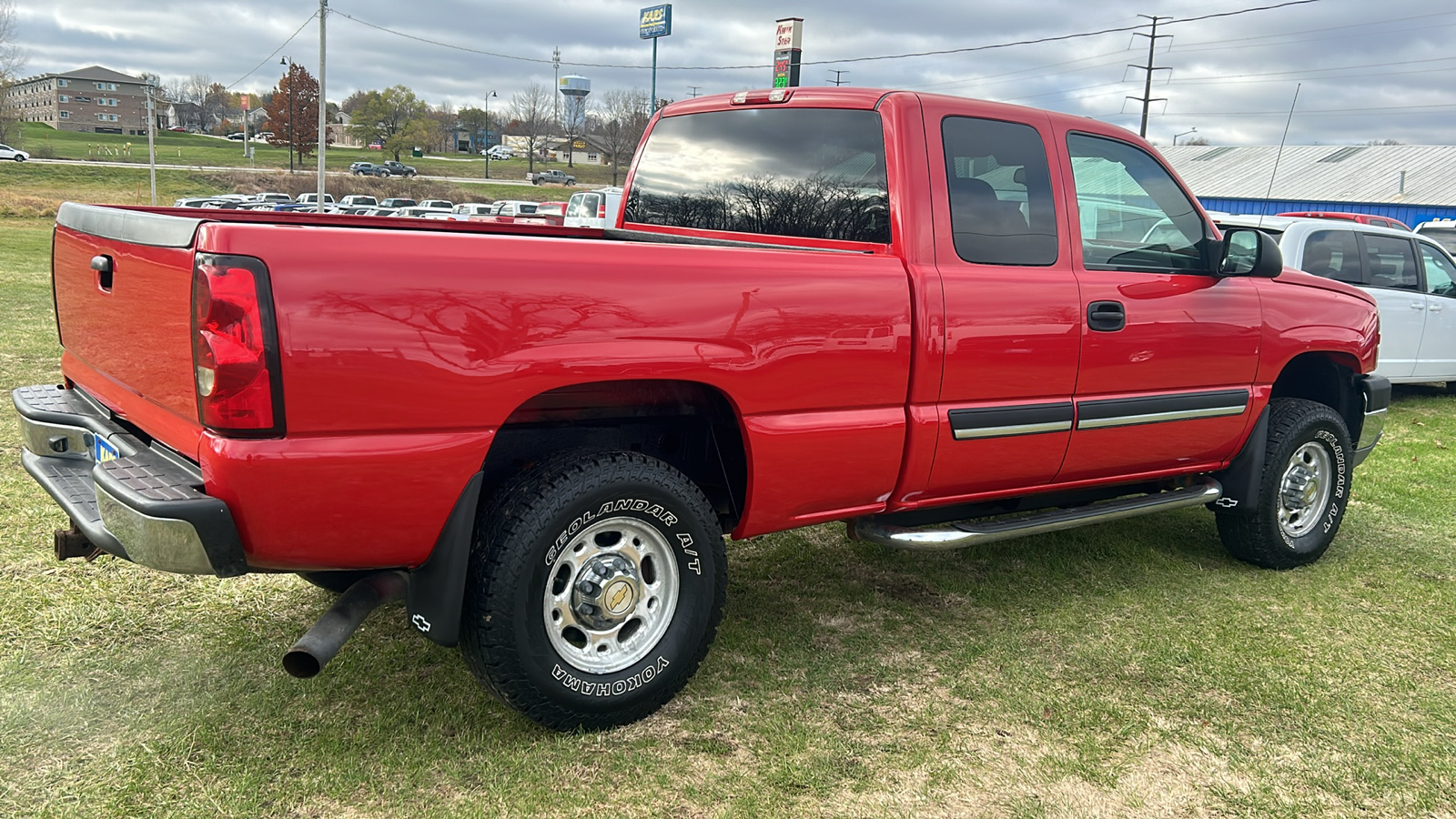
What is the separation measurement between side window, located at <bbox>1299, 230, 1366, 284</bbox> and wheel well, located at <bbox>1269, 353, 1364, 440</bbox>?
4.16 meters

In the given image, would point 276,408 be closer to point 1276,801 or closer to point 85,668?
point 85,668

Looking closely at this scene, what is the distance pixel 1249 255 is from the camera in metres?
4.34

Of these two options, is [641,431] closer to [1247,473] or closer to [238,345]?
[238,345]

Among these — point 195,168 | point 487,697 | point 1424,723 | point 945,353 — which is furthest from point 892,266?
point 195,168

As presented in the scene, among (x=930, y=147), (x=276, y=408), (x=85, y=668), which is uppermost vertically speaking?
(x=930, y=147)

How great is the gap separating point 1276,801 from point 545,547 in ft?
7.23

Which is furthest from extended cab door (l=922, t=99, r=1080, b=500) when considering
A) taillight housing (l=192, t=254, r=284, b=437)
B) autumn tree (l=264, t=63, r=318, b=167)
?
autumn tree (l=264, t=63, r=318, b=167)

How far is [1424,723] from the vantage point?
342cm

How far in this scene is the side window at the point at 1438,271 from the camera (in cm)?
977

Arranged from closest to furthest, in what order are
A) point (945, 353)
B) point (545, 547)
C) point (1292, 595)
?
point (545, 547) → point (945, 353) → point (1292, 595)

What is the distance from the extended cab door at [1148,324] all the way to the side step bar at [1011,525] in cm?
14

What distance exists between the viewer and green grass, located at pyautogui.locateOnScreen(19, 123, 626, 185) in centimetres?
7162

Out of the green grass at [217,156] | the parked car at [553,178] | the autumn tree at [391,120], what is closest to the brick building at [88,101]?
the green grass at [217,156]

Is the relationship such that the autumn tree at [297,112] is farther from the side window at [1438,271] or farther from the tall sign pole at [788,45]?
the side window at [1438,271]
